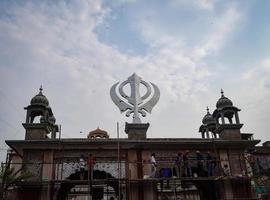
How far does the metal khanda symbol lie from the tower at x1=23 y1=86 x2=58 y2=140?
3.92m

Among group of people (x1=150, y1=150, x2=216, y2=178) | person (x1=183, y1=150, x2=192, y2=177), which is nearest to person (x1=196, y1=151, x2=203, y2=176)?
group of people (x1=150, y1=150, x2=216, y2=178)

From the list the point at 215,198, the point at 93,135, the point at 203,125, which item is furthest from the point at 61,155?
the point at 93,135

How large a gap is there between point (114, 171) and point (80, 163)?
183 centimetres

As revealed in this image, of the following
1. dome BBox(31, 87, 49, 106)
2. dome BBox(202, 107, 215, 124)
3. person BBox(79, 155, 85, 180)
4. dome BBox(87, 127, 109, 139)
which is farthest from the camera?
dome BBox(87, 127, 109, 139)

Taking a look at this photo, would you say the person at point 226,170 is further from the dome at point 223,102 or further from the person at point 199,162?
the dome at point 223,102

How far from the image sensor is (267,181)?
74.9 ft

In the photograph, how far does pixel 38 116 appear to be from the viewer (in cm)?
1928

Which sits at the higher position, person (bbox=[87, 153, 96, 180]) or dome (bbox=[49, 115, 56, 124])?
dome (bbox=[49, 115, 56, 124])

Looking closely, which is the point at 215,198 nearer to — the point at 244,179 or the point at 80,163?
the point at 244,179

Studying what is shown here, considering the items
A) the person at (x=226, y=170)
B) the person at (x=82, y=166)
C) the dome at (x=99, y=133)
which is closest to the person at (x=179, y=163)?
the person at (x=226, y=170)

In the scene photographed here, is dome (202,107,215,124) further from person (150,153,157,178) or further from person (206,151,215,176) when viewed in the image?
person (150,153,157,178)

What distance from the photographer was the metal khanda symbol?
19578mm

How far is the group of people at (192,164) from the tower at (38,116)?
586cm

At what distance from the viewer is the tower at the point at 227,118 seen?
18625 mm
